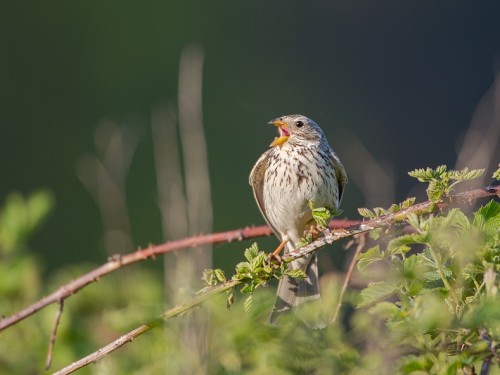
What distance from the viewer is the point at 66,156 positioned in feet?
41.9

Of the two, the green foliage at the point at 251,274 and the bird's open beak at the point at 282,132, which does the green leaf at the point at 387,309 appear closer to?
the green foliage at the point at 251,274

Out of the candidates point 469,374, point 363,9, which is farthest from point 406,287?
point 363,9

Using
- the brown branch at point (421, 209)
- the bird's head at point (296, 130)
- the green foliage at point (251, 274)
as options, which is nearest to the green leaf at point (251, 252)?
the green foliage at point (251, 274)

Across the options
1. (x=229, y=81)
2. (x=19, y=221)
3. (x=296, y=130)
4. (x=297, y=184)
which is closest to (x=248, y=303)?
(x=19, y=221)

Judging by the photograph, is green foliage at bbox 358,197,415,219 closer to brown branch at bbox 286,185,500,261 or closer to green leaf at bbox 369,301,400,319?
brown branch at bbox 286,185,500,261

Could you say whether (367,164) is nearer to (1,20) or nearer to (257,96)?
(257,96)

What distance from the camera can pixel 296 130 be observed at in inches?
173

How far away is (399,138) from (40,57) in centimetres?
518

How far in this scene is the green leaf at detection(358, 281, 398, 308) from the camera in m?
2.08

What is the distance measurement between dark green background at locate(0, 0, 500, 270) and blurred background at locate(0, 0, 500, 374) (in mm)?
23

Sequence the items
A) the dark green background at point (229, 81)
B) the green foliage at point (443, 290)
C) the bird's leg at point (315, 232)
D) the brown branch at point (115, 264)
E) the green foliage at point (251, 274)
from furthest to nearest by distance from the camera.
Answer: the dark green background at point (229, 81) < the brown branch at point (115, 264) < the bird's leg at point (315, 232) < the green foliage at point (251, 274) < the green foliage at point (443, 290)

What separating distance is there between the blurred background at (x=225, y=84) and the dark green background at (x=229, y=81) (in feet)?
0.08

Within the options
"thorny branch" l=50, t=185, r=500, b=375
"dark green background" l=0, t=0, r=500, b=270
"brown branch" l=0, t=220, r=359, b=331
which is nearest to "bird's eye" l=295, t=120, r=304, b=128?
"brown branch" l=0, t=220, r=359, b=331

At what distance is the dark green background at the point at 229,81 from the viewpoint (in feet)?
37.5
